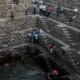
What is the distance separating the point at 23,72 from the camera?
18.3m

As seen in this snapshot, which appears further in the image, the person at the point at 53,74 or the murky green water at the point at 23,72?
the murky green water at the point at 23,72

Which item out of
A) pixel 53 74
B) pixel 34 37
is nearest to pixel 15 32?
pixel 34 37

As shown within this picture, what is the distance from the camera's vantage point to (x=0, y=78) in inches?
684

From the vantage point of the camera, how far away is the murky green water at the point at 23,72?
57.0 ft

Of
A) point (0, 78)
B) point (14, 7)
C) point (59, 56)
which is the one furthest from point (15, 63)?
point (14, 7)

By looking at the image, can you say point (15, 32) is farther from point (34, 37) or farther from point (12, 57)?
point (12, 57)

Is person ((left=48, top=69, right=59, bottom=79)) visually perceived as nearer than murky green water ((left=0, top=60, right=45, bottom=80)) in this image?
Yes

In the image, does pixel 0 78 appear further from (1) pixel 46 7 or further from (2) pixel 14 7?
(1) pixel 46 7

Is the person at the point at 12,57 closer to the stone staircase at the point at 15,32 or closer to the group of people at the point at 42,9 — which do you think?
the stone staircase at the point at 15,32

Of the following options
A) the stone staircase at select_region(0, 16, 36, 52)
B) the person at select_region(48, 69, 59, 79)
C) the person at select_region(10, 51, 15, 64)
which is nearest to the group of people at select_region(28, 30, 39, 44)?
the stone staircase at select_region(0, 16, 36, 52)

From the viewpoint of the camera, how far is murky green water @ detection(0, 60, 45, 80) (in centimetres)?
1738

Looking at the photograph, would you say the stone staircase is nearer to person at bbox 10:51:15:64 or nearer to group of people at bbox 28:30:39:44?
group of people at bbox 28:30:39:44

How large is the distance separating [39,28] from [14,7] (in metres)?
2.96

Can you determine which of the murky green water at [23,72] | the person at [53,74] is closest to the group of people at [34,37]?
the murky green water at [23,72]
